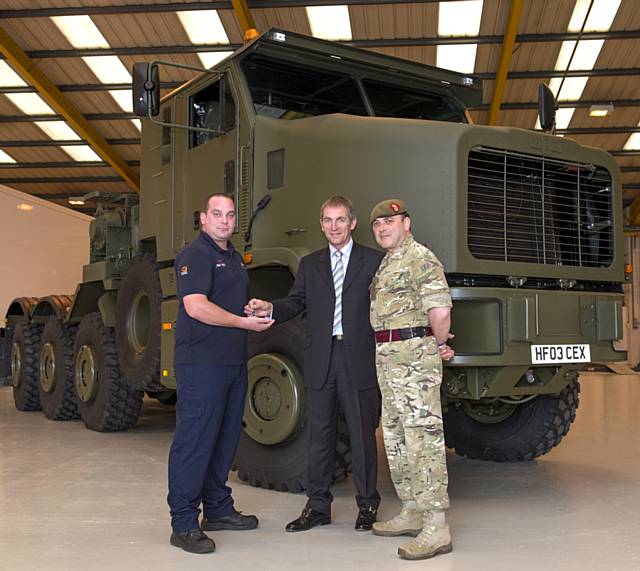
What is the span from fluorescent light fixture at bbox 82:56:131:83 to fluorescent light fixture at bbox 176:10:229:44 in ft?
5.44

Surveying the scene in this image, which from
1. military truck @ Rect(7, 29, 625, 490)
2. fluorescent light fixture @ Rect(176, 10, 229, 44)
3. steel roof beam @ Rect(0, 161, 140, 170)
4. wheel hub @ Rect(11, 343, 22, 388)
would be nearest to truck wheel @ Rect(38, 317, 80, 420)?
wheel hub @ Rect(11, 343, 22, 388)

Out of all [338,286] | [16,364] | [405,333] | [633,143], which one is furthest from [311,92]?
[633,143]

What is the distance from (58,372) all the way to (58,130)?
10.4 meters

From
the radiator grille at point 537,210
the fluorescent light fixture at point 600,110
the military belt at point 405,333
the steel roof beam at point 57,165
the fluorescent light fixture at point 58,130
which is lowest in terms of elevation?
the military belt at point 405,333

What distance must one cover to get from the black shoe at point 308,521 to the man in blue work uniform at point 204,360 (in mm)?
436

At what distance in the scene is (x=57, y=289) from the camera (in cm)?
1106

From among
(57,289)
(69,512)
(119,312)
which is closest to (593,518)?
(69,512)

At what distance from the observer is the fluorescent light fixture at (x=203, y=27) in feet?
43.6

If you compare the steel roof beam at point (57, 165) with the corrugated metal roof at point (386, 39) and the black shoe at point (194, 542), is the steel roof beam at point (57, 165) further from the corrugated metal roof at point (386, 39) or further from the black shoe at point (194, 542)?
the black shoe at point (194, 542)

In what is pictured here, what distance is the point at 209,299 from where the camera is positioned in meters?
3.82

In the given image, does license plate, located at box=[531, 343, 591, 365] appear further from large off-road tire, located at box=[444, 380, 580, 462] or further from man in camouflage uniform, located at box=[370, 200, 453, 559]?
large off-road tire, located at box=[444, 380, 580, 462]

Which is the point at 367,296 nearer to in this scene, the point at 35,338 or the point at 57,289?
the point at 35,338

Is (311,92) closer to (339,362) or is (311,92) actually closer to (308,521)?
(339,362)

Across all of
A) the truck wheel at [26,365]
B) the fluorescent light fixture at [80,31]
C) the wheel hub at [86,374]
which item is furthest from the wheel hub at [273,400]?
the fluorescent light fixture at [80,31]
